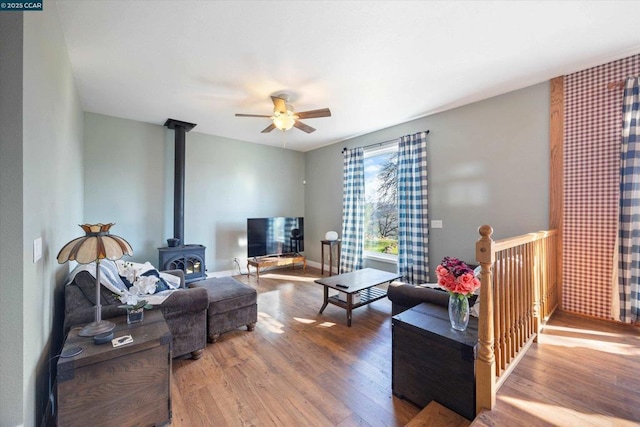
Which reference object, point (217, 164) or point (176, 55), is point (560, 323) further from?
point (217, 164)

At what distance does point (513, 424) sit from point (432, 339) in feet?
1.67

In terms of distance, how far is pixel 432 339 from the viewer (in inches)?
64.9

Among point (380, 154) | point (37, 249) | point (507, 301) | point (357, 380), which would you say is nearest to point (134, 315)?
point (37, 249)

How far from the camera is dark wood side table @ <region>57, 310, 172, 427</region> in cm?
136

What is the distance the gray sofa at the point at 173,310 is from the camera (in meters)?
1.82

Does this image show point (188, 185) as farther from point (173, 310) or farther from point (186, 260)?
point (173, 310)

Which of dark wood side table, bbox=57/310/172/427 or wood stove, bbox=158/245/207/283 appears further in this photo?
wood stove, bbox=158/245/207/283

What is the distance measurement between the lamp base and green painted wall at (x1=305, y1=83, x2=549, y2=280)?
3.79m

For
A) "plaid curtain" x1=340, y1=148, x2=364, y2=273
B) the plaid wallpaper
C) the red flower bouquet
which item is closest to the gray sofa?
the red flower bouquet

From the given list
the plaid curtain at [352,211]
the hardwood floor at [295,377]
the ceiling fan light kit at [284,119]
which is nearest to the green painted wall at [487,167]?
the plaid curtain at [352,211]

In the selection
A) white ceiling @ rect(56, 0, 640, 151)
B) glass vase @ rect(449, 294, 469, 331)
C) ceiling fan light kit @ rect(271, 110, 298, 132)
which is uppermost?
white ceiling @ rect(56, 0, 640, 151)

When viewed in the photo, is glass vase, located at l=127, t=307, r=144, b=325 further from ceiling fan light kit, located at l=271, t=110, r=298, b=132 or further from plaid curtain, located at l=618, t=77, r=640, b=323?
plaid curtain, located at l=618, t=77, r=640, b=323

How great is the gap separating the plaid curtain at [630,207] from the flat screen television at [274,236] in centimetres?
446

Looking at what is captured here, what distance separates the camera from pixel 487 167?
3.34 m
